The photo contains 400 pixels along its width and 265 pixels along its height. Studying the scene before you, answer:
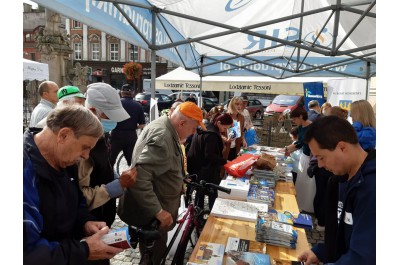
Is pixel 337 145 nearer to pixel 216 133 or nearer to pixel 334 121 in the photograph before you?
pixel 334 121

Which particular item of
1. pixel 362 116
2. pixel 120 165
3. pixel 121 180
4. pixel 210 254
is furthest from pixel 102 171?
pixel 120 165

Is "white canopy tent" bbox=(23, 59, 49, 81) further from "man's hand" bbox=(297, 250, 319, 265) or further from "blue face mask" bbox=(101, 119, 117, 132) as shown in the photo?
"man's hand" bbox=(297, 250, 319, 265)

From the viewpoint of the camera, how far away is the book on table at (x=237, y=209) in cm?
230

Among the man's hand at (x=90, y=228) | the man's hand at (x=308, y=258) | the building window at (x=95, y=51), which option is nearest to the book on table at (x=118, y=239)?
the man's hand at (x=90, y=228)

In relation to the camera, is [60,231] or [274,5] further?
[274,5]

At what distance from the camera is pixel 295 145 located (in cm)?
472

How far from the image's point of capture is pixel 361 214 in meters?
1.21

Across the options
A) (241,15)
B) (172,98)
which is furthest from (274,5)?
(172,98)

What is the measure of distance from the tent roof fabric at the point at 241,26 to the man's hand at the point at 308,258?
2471 mm

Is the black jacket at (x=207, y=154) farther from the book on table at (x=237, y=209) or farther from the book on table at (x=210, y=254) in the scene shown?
the book on table at (x=210, y=254)

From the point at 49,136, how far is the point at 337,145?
1362 mm

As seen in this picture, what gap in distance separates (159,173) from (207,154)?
148cm

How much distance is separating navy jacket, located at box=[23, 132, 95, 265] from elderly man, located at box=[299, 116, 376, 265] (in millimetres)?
1206

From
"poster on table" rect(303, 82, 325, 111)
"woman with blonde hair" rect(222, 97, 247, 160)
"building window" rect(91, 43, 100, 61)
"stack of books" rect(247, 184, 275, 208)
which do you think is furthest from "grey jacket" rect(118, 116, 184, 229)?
"building window" rect(91, 43, 100, 61)
